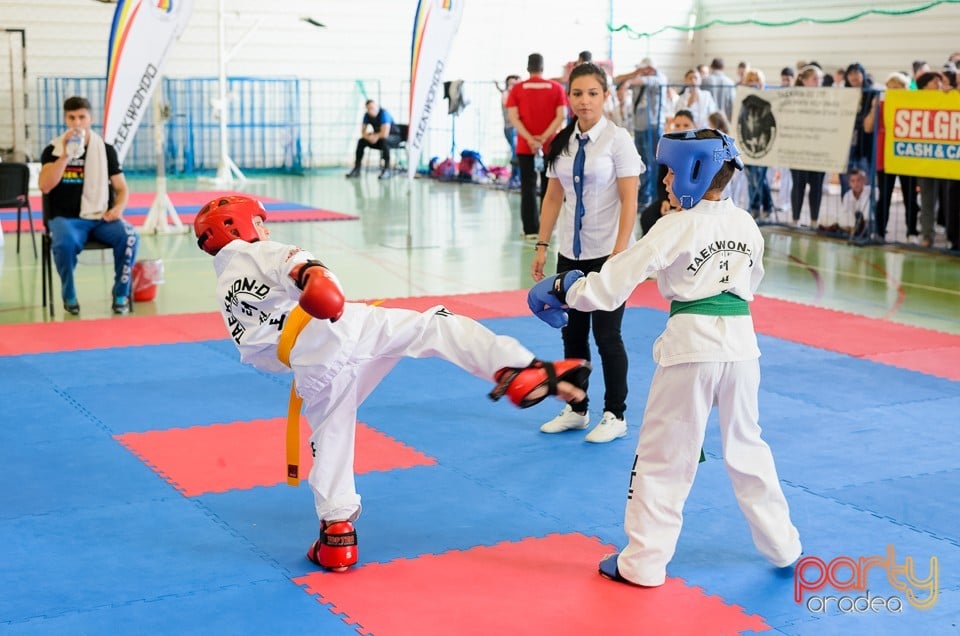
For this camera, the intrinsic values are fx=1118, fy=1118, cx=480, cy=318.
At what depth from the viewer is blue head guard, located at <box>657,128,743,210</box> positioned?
149 inches

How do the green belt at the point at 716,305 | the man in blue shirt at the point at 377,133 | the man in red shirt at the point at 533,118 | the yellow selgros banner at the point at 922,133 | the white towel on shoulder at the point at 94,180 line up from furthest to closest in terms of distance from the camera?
the man in blue shirt at the point at 377,133
the man in red shirt at the point at 533,118
the yellow selgros banner at the point at 922,133
the white towel on shoulder at the point at 94,180
the green belt at the point at 716,305

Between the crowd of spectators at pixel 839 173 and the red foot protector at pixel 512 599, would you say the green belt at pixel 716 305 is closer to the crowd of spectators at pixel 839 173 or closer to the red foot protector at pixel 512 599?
the red foot protector at pixel 512 599

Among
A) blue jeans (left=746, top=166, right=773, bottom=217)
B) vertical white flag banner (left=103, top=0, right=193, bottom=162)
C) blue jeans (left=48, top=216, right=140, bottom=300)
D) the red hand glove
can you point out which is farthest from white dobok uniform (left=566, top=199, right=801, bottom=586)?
blue jeans (left=746, top=166, right=773, bottom=217)

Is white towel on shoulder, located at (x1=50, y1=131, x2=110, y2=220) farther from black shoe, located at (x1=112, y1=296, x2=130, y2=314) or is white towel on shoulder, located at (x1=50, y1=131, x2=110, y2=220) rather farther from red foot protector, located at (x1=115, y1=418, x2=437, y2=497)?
red foot protector, located at (x1=115, y1=418, x2=437, y2=497)

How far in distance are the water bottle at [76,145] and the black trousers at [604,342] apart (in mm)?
4391

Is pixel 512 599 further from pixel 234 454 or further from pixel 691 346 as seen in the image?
pixel 234 454

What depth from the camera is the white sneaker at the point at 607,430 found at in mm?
5625

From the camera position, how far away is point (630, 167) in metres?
5.48

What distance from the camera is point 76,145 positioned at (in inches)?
328

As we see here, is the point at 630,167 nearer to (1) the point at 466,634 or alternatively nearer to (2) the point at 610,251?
(2) the point at 610,251

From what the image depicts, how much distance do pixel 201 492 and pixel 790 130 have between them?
9676mm

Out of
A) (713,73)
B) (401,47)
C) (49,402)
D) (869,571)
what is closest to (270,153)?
(401,47)

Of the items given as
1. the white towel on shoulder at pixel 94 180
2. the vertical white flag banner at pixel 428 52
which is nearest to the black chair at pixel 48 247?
the white towel on shoulder at pixel 94 180

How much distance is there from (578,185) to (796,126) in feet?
26.2
